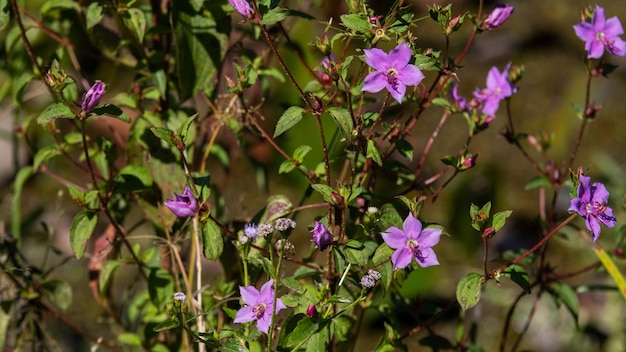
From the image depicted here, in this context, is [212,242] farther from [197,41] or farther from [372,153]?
[197,41]

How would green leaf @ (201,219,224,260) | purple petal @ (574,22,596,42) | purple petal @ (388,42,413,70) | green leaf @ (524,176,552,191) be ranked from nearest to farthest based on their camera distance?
purple petal @ (388,42,413,70) → green leaf @ (201,219,224,260) → purple petal @ (574,22,596,42) → green leaf @ (524,176,552,191)

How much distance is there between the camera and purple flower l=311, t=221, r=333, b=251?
1108mm

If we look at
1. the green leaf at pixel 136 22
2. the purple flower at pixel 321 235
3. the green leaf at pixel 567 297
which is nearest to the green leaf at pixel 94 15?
the green leaf at pixel 136 22

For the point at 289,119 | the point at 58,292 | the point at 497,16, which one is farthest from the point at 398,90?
the point at 58,292

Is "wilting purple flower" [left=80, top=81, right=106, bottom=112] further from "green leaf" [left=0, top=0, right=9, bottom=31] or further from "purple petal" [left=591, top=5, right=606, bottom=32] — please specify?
"purple petal" [left=591, top=5, right=606, bottom=32]

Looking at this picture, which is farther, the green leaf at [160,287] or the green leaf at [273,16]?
the green leaf at [160,287]

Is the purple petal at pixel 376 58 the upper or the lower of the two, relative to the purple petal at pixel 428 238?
upper

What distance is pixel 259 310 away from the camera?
115cm

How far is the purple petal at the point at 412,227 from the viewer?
112 centimetres

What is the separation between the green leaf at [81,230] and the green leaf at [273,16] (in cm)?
46

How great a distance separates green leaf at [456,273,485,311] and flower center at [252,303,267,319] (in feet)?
0.87

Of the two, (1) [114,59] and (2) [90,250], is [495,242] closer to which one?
(2) [90,250]

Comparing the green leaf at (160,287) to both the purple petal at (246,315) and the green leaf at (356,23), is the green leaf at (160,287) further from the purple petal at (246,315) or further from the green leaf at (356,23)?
the green leaf at (356,23)

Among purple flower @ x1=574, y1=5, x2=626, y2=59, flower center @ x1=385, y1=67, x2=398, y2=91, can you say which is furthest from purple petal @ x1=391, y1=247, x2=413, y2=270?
purple flower @ x1=574, y1=5, x2=626, y2=59
